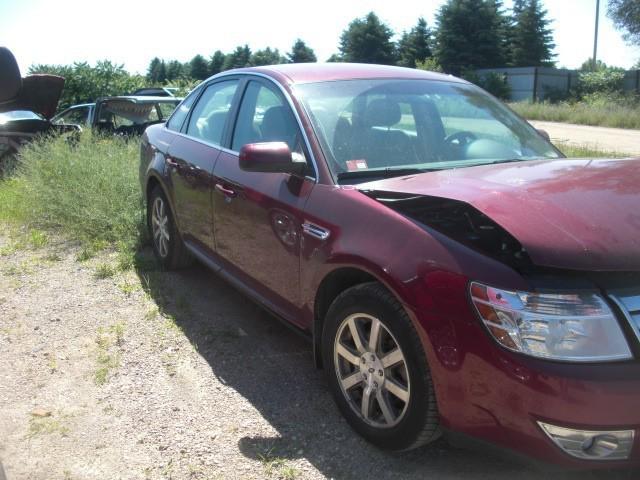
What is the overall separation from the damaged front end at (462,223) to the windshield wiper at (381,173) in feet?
1.11

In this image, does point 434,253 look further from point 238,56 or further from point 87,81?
point 238,56

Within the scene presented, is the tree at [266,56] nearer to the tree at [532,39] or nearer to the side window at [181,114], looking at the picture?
the tree at [532,39]

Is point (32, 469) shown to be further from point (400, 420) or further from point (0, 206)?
point (0, 206)

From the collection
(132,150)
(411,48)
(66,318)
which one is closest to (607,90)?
(411,48)

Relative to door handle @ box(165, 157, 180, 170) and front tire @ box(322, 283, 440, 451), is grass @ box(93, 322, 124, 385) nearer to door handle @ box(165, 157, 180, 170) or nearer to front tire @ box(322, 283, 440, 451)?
door handle @ box(165, 157, 180, 170)

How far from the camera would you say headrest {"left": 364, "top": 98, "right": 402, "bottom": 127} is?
3.53 meters

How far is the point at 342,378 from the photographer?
2.92 metres

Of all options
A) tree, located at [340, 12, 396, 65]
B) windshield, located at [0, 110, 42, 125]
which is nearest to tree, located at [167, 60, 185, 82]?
tree, located at [340, 12, 396, 65]

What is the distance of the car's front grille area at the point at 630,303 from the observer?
6.92 ft

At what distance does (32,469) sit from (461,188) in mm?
2270

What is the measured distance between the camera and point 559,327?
2.13m

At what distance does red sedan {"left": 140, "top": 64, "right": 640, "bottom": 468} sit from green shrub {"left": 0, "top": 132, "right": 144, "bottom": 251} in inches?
100

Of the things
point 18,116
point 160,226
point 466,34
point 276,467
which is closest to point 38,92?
point 160,226

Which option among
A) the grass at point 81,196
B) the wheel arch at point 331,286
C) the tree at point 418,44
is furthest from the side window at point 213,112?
the tree at point 418,44
